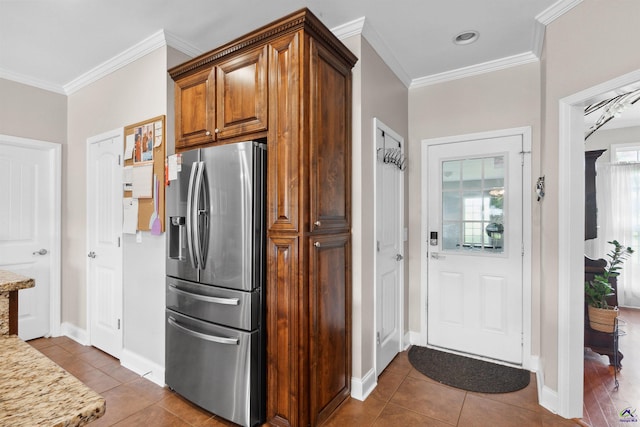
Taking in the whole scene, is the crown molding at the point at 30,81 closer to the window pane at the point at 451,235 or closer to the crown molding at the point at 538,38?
the window pane at the point at 451,235

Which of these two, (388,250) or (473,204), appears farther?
(473,204)

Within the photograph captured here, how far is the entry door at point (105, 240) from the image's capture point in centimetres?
297

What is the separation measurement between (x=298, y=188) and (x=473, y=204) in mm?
1981

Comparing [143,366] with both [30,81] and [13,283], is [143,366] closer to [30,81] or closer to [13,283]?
[13,283]

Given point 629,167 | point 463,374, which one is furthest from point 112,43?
point 629,167

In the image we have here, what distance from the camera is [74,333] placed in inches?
137

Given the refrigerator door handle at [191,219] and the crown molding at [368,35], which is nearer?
the refrigerator door handle at [191,219]

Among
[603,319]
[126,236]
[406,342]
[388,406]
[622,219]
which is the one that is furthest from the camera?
[622,219]

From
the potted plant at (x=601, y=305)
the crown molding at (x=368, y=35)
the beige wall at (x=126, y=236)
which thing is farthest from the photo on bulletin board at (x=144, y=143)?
the potted plant at (x=601, y=305)

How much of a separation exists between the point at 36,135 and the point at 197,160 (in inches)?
99.5

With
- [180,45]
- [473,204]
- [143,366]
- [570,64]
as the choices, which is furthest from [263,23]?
[143,366]

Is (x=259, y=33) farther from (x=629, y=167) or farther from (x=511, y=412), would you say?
(x=629, y=167)

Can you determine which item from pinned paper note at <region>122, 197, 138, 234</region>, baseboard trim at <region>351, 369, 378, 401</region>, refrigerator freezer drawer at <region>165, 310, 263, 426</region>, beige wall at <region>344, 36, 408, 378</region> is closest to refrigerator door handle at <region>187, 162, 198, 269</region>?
refrigerator freezer drawer at <region>165, 310, 263, 426</region>

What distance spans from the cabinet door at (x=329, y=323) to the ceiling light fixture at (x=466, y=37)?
5.98 ft
